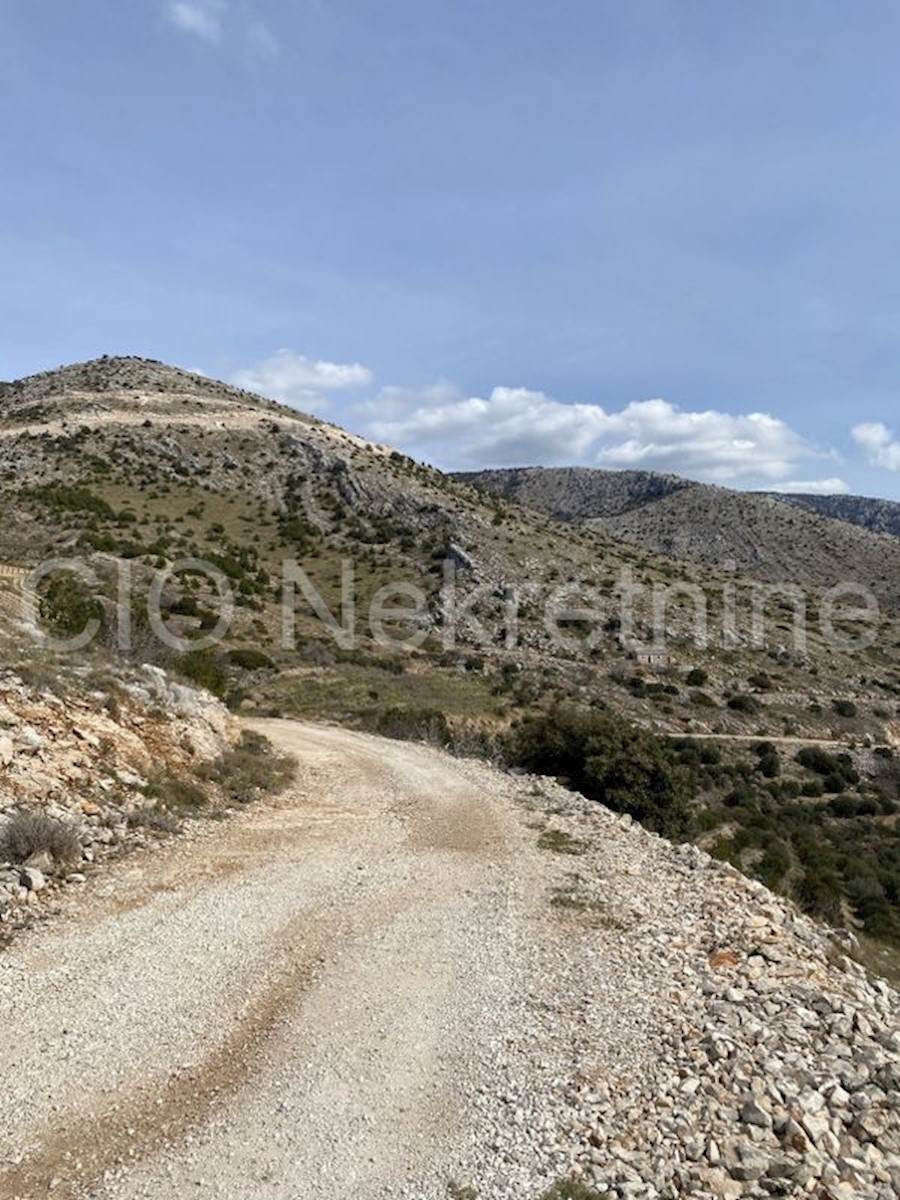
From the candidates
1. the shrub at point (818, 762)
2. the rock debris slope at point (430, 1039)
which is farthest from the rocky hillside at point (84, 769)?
the shrub at point (818, 762)

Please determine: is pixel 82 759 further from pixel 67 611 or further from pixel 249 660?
pixel 249 660

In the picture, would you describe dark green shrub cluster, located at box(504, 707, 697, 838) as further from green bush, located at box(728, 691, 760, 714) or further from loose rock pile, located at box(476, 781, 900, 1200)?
green bush, located at box(728, 691, 760, 714)

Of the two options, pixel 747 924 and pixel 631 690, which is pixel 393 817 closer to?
pixel 747 924

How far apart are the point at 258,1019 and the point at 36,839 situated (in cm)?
471

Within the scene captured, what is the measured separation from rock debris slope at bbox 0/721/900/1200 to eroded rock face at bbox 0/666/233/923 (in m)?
0.82

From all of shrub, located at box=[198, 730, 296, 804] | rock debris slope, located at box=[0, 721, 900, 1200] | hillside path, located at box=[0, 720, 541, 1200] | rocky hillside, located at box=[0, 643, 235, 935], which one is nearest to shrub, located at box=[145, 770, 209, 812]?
rocky hillside, located at box=[0, 643, 235, 935]

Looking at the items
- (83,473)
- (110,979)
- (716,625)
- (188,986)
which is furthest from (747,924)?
(83,473)

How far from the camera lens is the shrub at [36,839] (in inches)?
418

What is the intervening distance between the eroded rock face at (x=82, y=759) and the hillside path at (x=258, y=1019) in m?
0.66

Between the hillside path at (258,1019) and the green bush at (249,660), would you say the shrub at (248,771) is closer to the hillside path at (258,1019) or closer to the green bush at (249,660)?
the hillside path at (258,1019)

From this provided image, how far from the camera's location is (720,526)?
114m

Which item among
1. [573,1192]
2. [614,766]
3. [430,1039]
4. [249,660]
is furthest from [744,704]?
[573,1192]

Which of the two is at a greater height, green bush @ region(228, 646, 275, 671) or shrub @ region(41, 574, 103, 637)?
shrub @ region(41, 574, 103, 637)

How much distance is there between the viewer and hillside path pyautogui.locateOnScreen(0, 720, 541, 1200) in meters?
5.87
